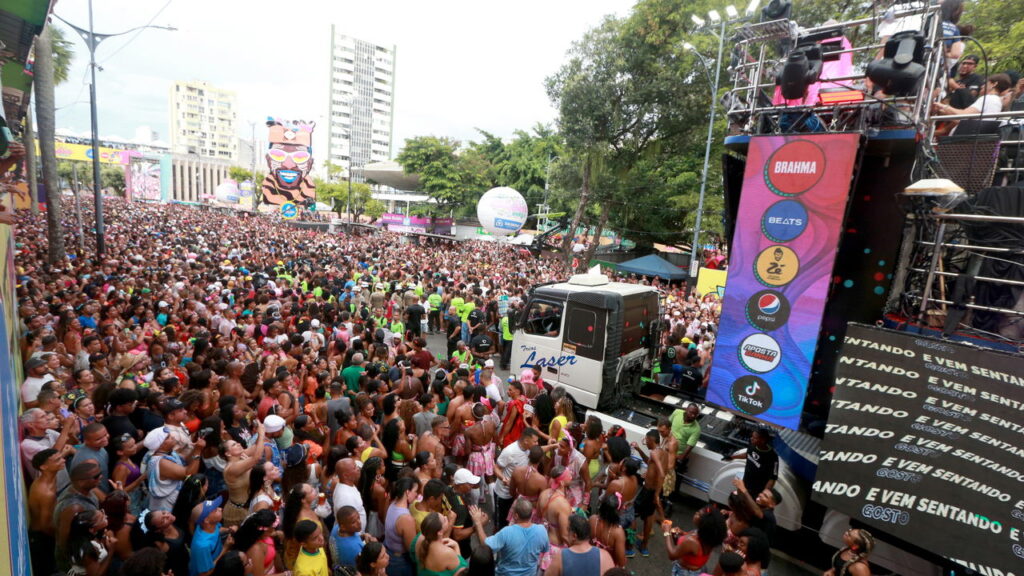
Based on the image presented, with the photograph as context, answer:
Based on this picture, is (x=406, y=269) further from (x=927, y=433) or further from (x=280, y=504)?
(x=927, y=433)

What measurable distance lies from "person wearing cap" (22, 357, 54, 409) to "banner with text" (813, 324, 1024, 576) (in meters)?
7.62

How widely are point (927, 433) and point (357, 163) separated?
126336mm

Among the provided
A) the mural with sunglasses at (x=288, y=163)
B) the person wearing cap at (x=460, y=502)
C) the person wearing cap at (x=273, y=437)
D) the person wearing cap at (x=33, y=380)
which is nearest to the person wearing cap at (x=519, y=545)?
the person wearing cap at (x=460, y=502)

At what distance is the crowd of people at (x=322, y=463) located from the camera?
3.33m

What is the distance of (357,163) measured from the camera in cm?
11919

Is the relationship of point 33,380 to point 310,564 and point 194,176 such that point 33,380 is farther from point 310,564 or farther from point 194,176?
point 194,176

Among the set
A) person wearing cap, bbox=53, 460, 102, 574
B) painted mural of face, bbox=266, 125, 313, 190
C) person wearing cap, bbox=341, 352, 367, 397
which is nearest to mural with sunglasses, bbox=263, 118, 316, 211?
painted mural of face, bbox=266, 125, 313, 190

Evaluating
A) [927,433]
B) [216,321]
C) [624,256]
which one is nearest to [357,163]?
[624,256]

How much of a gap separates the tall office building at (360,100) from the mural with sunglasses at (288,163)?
204ft

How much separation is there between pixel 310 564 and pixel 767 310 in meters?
4.45

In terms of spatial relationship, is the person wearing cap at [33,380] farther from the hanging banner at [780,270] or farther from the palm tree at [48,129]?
the palm tree at [48,129]

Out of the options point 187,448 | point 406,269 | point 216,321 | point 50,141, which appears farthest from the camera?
point 406,269

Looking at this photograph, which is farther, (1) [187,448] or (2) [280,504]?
(1) [187,448]

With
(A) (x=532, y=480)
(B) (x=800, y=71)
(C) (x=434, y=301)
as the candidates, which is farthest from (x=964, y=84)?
(C) (x=434, y=301)
